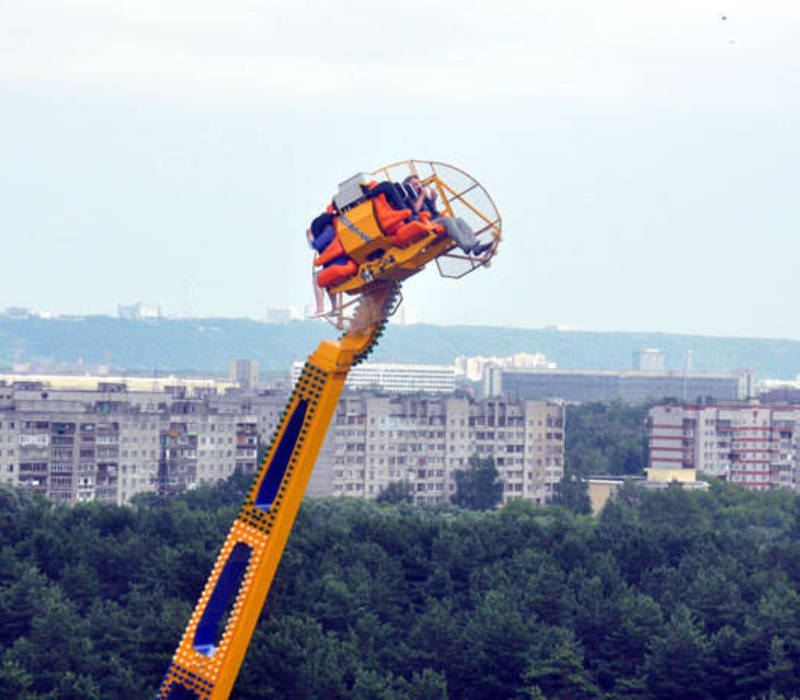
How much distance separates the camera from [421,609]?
59.4 meters

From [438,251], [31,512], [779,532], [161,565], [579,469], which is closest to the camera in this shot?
[438,251]

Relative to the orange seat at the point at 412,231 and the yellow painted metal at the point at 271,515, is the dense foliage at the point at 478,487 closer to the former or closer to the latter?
the yellow painted metal at the point at 271,515

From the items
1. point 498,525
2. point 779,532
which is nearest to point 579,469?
point 779,532

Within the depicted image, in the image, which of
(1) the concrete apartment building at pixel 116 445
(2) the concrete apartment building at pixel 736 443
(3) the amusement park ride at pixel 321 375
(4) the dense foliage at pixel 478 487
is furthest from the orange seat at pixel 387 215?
(2) the concrete apartment building at pixel 736 443

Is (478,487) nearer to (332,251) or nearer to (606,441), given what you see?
(606,441)

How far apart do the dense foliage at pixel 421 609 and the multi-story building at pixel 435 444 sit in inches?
2436

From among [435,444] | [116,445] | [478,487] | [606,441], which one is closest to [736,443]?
[606,441]

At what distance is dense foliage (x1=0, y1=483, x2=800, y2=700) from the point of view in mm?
44938

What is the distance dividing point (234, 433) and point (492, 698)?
8326 centimetres

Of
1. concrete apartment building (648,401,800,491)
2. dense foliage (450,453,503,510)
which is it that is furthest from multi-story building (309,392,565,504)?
concrete apartment building (648,401,800,491)

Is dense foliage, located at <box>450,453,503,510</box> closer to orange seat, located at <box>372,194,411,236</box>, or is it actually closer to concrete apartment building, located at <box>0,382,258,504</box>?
concrete apartment building, located at <box>0,382,258,504</box>

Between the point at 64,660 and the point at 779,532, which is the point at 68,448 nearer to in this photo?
the point at 779,532

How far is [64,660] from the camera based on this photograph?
46438mm

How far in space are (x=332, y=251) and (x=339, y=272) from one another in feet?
0.87
